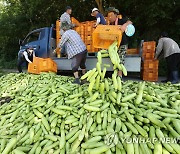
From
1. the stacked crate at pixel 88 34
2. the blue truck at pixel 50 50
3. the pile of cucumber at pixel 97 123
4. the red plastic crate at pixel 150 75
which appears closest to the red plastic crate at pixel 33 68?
A: the blue truck at pixel 50 50

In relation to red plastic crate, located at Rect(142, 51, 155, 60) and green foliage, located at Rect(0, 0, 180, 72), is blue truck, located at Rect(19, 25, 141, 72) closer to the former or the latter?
red plastic crate, located at Rect(142, 51, 155, 60)

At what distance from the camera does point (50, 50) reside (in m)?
9.58

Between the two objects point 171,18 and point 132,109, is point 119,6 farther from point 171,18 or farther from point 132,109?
point 132,109

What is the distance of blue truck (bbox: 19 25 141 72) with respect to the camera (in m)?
7.57

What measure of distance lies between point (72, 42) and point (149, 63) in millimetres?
3793

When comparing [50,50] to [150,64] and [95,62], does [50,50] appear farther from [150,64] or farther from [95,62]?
[150,64]

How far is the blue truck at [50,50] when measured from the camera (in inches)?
298

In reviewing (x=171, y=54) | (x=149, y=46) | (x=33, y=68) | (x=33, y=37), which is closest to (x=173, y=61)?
(x=171, y=54)

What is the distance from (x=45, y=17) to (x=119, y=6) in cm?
657

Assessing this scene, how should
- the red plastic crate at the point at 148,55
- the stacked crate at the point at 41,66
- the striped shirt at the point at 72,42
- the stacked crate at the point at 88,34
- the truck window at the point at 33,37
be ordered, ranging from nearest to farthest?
the striped shirt at the point at 72,42 → the stacked crate at the point at 41,66 → the stacked crate at the point at 88,34 → the red plastic crate at the point at 148,55 → the truck window at the point at 33,37

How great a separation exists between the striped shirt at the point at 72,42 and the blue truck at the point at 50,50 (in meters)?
1.83

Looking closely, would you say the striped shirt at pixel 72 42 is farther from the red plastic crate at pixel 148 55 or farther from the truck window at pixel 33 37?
the truck window at pixel 33 37

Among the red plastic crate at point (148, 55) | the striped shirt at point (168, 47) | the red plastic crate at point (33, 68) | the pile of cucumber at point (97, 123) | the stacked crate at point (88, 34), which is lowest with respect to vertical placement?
the pile of cucumber at point (97, 123)

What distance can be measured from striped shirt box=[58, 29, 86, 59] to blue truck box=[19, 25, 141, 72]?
1.83 m
